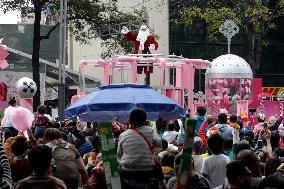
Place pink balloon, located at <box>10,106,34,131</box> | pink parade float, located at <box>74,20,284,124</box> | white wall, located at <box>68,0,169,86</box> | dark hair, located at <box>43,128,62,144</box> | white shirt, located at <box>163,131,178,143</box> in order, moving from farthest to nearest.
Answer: white wall, located at <box>68,0,169,86</box> → pink parade float, located at <box>74,20,284,124</box> → white shirt, located at <box>163,131,178,143</box> → pink balloon, located at <box>10,106,34,131</box> → dark hair, located at <box>43,128,62,144</box>

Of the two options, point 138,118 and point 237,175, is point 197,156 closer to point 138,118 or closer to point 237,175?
point 138,118

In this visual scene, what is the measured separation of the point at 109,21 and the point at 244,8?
10800mm

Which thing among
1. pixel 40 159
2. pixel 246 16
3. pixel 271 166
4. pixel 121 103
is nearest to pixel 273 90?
pixel 246 16

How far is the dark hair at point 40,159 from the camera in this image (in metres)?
8.19

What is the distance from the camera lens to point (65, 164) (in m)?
10.7

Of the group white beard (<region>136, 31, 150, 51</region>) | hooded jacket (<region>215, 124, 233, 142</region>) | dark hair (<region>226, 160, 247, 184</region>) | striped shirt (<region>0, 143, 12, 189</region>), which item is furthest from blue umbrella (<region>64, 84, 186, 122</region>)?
white beard (<region>136, 31, 150, 51</region>)

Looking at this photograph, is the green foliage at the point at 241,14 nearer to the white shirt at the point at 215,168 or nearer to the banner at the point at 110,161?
the white shirt at the point at 215,168

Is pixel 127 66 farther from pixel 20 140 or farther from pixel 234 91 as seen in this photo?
pixel 20 140

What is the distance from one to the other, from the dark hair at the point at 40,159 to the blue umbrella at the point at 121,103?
7691 millimetres

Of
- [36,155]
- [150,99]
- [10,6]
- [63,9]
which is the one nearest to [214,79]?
[63,9]

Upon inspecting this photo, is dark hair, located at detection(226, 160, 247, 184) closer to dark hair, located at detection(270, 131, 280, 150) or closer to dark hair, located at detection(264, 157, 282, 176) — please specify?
dark hair, located at detection(264, 157, 282, 176)

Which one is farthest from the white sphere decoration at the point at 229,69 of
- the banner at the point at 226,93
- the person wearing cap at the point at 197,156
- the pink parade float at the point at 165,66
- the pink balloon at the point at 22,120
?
the person wearing cap at the point at 197,156

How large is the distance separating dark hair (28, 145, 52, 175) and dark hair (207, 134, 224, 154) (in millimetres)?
2912

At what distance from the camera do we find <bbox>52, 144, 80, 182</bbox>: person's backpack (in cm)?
1061
